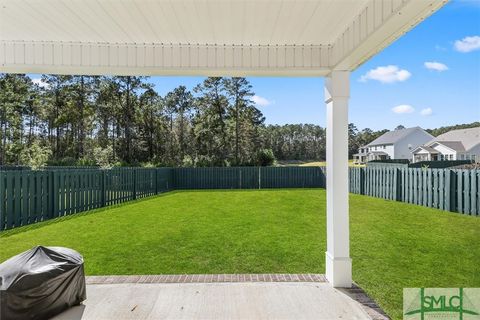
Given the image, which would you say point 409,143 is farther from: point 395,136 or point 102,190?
point 102,190

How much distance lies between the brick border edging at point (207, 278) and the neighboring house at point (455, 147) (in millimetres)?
34046

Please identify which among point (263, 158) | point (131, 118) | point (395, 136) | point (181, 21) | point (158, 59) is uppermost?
point (131, 118)

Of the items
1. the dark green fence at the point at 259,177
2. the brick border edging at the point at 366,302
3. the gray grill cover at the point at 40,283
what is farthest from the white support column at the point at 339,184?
the dark green fence at the point at 259,177

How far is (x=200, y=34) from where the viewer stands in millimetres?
3494

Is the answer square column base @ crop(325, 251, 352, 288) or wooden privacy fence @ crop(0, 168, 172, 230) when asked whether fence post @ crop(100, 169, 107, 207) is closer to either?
wooden privacy fence @ crop(0, 168, 172, 230)

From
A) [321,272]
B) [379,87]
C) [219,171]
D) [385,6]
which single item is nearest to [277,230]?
[321,272]

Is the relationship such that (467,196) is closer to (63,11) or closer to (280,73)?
(280,73)

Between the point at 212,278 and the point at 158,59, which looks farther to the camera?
the point at 212,278

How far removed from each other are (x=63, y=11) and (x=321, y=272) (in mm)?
4395

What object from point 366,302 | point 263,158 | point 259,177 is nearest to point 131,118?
point 263,158

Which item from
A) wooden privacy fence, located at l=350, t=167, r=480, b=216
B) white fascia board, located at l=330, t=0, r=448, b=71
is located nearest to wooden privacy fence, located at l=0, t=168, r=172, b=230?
white fascia board, located at l=330, t=0, r=448, b=71

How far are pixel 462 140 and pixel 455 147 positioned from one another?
1.80 metres

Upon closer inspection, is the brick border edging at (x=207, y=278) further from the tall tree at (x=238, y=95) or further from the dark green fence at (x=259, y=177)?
the tall tree at (x=238, y=95)

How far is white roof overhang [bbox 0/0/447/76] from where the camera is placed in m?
2.75
